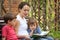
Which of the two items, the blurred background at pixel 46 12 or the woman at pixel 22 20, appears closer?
the woman at pixel 22 20

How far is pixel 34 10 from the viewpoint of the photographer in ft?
25.5

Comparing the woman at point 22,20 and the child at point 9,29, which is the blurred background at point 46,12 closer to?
the woman at point 22,20

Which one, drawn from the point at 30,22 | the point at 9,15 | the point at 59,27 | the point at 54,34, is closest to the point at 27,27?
the point at 30,22

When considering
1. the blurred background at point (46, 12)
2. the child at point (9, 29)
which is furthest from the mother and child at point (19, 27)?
the blurred background at point (46, 12)

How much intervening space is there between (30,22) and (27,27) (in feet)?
0.37

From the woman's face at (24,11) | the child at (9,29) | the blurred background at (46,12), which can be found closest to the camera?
the child at (9,29)

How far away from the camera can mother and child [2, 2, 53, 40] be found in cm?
489

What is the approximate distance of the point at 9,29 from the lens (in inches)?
195

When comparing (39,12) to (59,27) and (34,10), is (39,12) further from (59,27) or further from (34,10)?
(59,27)

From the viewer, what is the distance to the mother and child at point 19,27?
4.89 meters

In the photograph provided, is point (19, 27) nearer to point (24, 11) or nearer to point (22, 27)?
point (22, 27)

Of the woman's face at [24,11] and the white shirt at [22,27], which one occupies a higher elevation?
the woman's face at [24,11]

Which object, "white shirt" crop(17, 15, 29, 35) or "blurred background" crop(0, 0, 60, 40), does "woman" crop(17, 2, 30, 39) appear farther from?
"blurred background" crop(0, 0, 60, 40)

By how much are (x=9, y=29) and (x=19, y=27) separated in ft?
0.72
